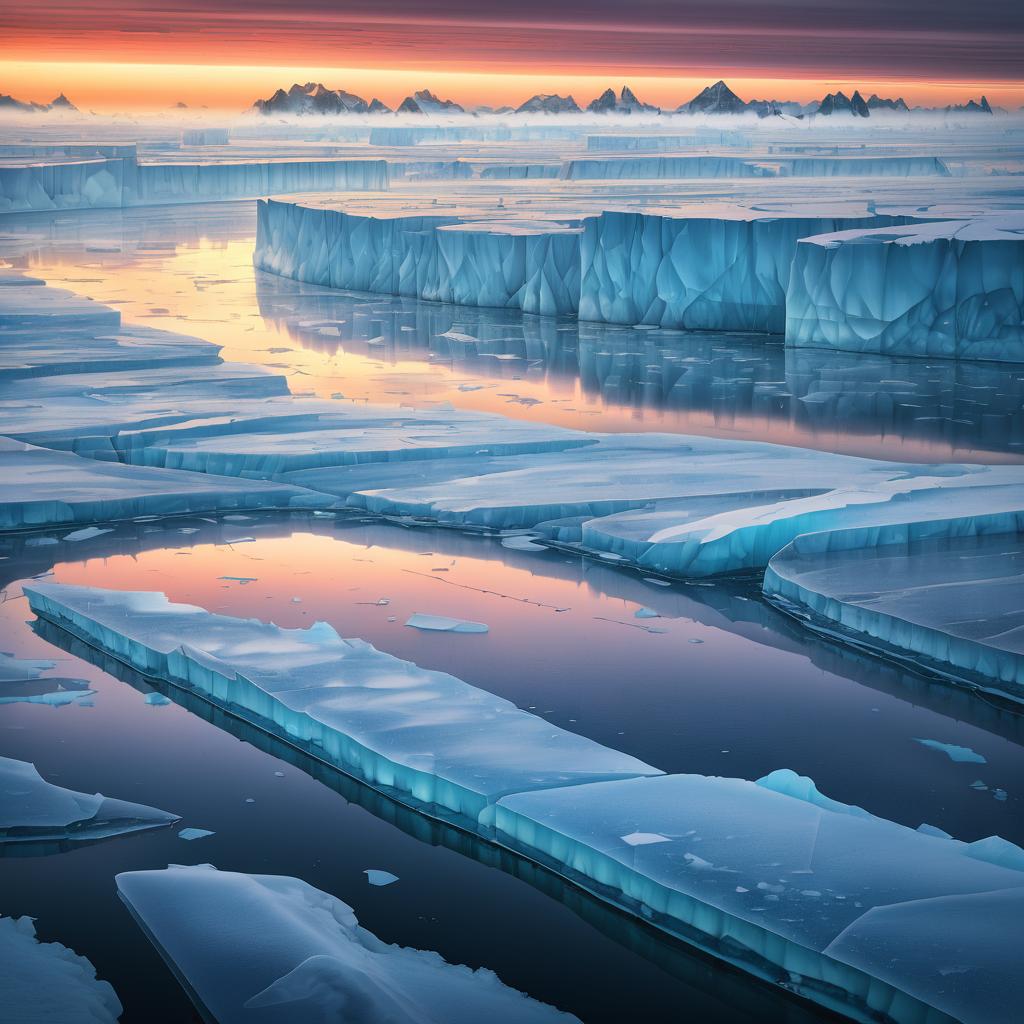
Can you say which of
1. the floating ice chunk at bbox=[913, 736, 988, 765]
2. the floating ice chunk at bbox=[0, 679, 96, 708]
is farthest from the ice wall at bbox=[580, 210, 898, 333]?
the floating ice chunk at bbox=[0, 679, 96, 708]

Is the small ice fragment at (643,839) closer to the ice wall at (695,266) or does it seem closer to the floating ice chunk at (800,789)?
the floating ice chunk at (800,789)

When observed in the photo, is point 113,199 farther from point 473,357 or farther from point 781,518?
point 781,518

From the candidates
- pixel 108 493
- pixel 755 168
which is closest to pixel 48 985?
pixel 108 493

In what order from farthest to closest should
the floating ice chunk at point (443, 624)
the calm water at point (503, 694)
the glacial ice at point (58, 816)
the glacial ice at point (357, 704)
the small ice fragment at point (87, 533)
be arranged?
the small ice fragment at point (87, 533)
the floating ice chunk at point (443, 624)
the glacial ice at point (357, 704)
the glacial ice at point (58, 816)
the calm water at point (503, 694)

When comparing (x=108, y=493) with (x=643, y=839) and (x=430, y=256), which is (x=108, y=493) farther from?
(x=430, y=256)

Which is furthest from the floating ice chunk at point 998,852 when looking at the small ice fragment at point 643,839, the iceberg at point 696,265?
the iceberg at point 696,265

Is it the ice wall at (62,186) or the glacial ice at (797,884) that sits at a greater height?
the ice wall at (62,186)

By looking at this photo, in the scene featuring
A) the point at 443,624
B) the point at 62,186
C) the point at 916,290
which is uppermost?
the point at 62,186
